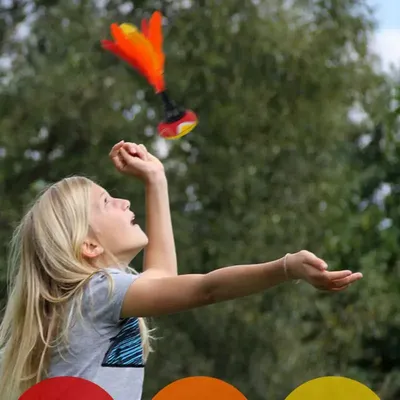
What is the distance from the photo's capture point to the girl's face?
73.5 inches

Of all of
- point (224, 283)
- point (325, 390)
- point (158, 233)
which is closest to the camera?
point (224, 283)

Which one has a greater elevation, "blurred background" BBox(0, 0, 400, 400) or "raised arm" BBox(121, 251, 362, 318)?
"raised arm" BBox(121, 251, 362, 318)

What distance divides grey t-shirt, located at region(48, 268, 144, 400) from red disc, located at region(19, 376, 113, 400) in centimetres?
7

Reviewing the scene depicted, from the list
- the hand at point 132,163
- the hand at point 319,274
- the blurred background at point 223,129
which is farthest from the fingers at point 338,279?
the blurred background at point 223,129

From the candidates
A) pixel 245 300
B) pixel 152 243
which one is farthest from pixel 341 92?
pixel 152 243

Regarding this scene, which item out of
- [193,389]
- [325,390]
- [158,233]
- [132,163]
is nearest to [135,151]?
[132,163]

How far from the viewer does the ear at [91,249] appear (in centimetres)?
185

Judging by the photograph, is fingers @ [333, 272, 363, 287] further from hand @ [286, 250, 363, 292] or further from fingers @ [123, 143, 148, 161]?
fingers @ [123, 143, 148, 161]

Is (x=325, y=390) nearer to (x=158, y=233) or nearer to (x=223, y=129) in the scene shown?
(x=158, y=233)

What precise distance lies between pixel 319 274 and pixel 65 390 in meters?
0.53

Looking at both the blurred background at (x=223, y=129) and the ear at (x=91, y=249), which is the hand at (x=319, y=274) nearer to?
the ear at (x=91, y=249)

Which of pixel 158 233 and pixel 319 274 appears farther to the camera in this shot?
pixel 158 233

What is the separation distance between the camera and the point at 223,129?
7.85 meters

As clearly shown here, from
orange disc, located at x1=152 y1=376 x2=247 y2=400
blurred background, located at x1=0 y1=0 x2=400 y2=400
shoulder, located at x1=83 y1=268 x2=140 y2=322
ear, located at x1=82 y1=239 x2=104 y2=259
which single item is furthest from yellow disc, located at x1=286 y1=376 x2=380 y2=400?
blurred background, located at x1=0 y1=0 x2=400 y2=400
